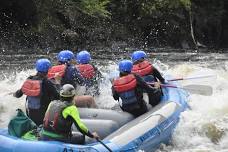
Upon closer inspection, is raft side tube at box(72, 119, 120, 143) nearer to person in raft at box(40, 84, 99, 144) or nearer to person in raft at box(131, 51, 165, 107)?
person in raft at box(40, 84, 99, 144)

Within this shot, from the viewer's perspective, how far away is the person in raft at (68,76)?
29.9ft

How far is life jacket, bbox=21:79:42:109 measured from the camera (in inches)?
320

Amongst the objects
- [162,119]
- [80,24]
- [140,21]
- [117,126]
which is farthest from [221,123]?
[140,21]

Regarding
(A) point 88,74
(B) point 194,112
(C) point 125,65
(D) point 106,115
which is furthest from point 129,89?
(B) point 194,112

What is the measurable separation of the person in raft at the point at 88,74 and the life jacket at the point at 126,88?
3.94 ft

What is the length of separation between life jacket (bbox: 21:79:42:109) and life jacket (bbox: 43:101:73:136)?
125cm

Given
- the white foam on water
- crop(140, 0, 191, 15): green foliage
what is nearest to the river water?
the white foam on water

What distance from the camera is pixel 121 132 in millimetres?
7691

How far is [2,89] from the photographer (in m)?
11.6

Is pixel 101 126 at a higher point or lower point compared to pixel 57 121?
lower

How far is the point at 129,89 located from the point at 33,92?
64.9 inches

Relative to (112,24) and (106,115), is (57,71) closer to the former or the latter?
(106,115)

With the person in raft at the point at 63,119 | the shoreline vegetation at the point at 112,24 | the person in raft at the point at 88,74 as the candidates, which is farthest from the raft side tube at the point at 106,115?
the shoreline vegetation at the point at 112,24

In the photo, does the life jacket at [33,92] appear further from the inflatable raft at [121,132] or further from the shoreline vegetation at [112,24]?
the shoreline vegetation at [112,24]
